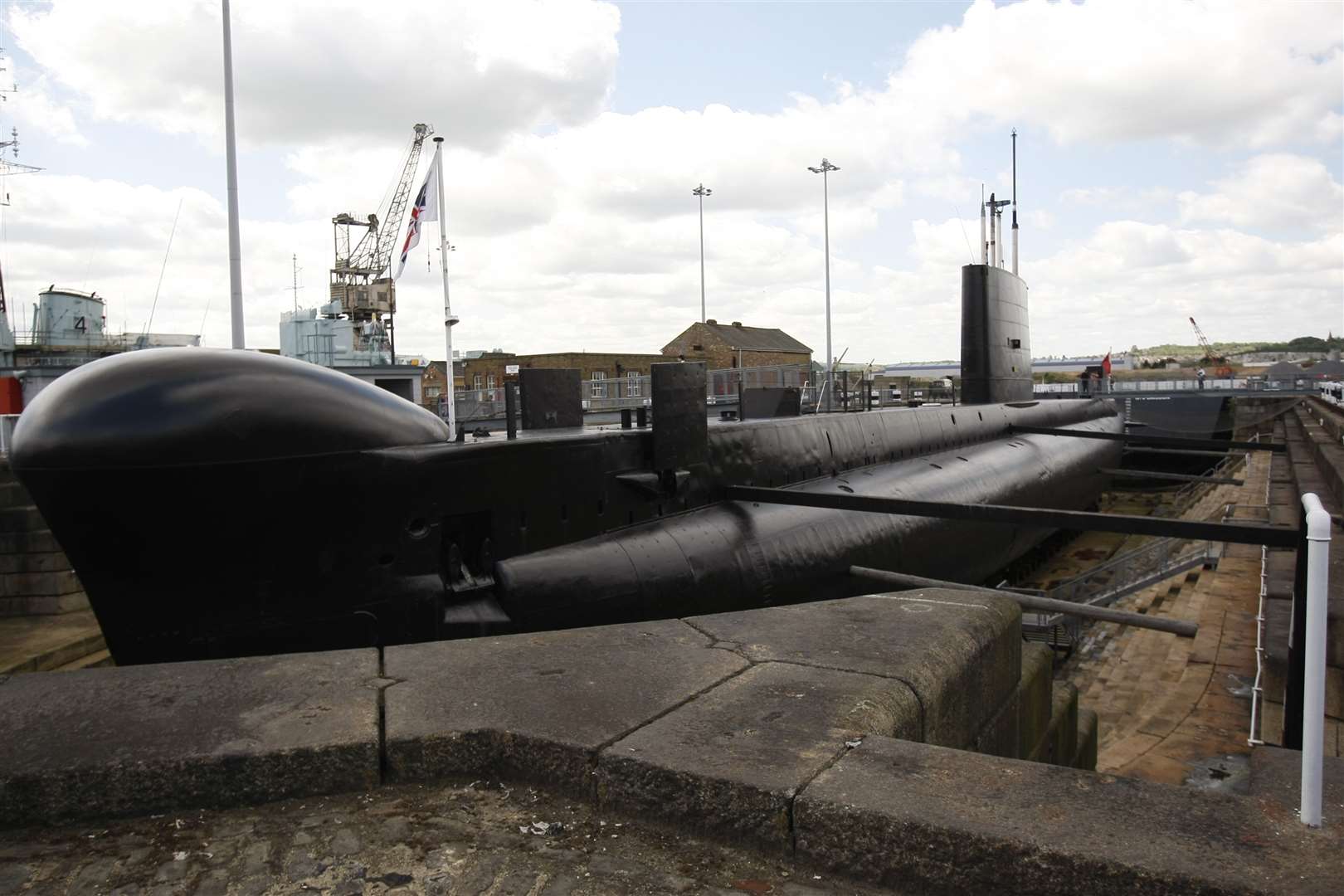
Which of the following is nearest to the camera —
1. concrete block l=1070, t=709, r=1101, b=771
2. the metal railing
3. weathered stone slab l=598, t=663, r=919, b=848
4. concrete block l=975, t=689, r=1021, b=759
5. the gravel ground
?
the gravel ground

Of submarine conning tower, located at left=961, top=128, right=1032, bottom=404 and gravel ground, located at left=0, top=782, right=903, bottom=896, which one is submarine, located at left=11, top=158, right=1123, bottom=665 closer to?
gravel ground, located at left=0, top=782, right=903, bottom=896

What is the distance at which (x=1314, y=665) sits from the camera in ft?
7.36

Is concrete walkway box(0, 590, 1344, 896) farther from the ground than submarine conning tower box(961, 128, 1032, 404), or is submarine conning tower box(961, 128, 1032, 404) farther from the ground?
submarine conning tower box(961, 128, 1032, 404)

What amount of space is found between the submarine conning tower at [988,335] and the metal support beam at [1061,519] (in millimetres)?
10382

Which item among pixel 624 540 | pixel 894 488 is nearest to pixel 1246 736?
pixel 894 488

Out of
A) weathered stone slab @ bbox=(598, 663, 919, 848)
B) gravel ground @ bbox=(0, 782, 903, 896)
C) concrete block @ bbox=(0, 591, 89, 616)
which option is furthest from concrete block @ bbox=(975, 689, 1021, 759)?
concrete block @ bbox=(0, 591, 89, 616)

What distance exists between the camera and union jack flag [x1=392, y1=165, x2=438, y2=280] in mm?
18016

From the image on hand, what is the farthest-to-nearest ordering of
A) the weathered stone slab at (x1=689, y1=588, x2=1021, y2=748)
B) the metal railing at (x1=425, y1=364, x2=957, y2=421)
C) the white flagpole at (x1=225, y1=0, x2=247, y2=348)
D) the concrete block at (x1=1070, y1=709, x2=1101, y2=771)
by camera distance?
the metal railing at (x1=425, y1=364, x2=957, y2=421) → the white flagpole at (x1=225, y1=0, x2=247, y2=348) → the concrete block at (x1=1070, y1=709, x2=1101, y2=771) → the weathered stone slab at (x1=689, y1=588, x2=1021, y2=748)

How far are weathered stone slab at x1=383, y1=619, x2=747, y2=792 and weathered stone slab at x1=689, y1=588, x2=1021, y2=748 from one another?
0.28 meters

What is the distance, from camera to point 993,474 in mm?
13234

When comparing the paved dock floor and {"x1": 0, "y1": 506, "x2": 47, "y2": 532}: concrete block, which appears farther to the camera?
{"x1": 0, "y1": 506, "x2": 47, "y2": 532}: concrete block

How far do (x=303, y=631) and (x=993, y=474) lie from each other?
10485 mm

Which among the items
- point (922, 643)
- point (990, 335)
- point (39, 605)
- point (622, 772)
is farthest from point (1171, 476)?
point (39, 605)

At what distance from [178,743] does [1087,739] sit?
229 inches
